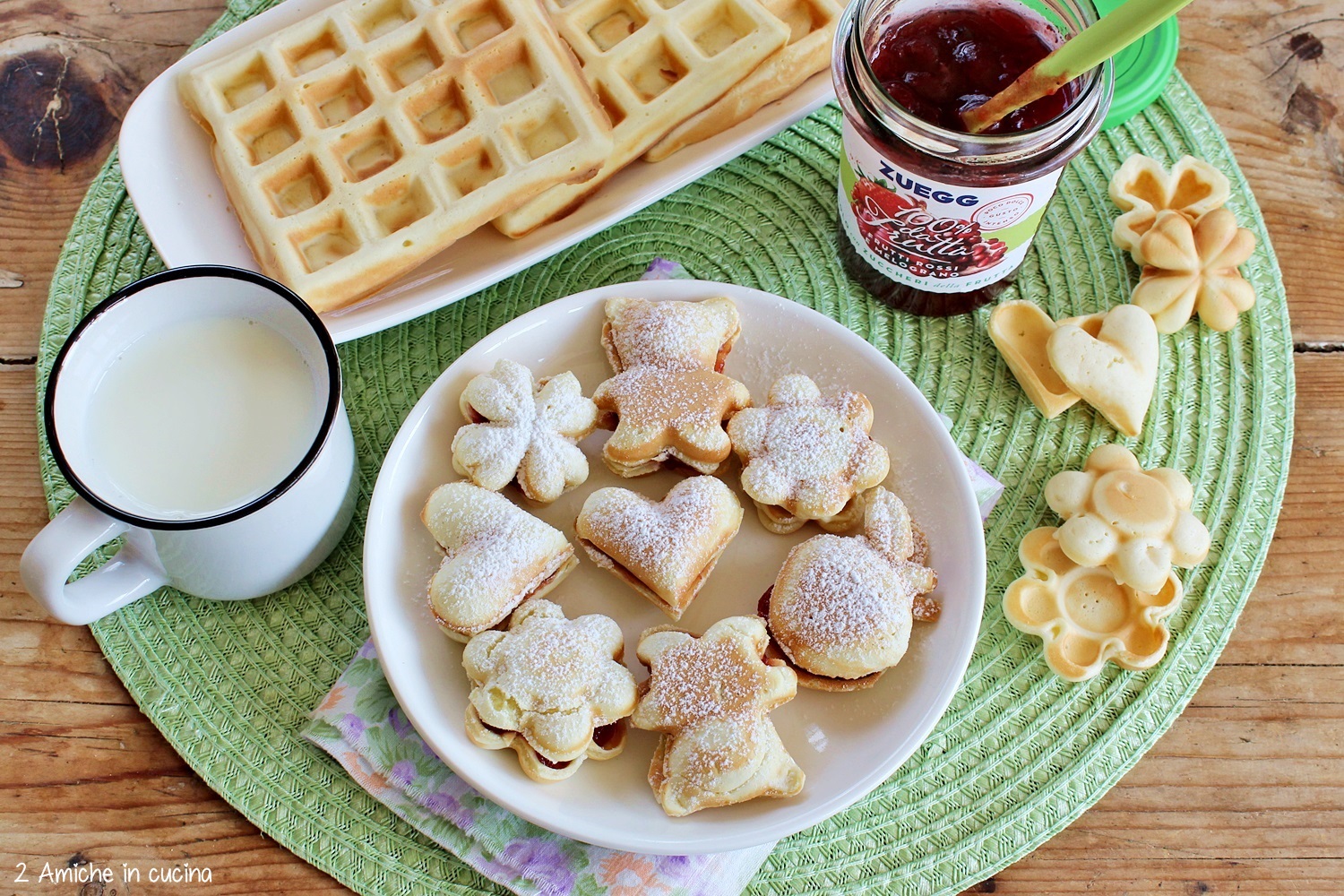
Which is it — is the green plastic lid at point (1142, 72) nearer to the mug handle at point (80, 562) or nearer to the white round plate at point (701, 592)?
the white round plate at point (701, 592)

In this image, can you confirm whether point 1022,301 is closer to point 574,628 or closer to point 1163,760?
point 1163,760

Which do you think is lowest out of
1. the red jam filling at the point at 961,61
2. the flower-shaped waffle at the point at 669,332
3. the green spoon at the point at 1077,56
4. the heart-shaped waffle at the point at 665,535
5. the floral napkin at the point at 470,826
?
the floral napkin at the point at 470,826

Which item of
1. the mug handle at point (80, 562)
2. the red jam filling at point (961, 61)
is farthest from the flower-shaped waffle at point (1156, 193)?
the mug handle at point (80, 562)

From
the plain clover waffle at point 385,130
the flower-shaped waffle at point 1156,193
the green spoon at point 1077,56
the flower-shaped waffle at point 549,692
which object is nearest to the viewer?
the green spoon at point 1077,56

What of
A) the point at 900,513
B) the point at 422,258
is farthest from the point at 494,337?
the point at 900,513

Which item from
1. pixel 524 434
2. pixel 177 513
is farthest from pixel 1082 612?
pixel 177 513

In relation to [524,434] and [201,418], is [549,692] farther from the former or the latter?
[201,418]

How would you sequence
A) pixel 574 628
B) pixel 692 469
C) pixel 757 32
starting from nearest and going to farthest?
pixel 574 628 → pixel 692 469 → pixel 757 32
